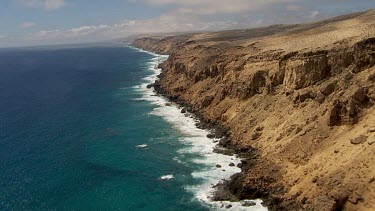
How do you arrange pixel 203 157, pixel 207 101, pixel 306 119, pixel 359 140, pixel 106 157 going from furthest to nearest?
1. pixel 207 101
2. pixel 106 157
3. pixel 203 157
4. pixel 306 119
5. pixel 359 140

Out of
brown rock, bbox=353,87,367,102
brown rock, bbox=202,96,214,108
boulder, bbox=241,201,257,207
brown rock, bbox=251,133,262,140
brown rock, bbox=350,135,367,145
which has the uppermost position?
brown rock, bbox=353,87,367,102

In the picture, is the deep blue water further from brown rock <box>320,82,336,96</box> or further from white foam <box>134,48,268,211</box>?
brown rock <box>320,82,336,96</box>

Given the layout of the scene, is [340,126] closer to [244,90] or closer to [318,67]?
[318,67]

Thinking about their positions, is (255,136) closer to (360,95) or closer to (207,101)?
(360,95)

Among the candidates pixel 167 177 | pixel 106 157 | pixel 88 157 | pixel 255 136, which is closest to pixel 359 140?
pixel 255 136

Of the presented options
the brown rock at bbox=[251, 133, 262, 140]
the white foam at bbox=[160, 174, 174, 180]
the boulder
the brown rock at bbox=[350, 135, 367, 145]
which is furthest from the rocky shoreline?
the brown rock at bbox=[350, 135, 367, 145]

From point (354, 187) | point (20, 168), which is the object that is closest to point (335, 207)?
point (354, 187)

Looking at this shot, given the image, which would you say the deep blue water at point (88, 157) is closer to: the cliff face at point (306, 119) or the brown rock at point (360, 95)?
the cliff face at point (306, 119)
